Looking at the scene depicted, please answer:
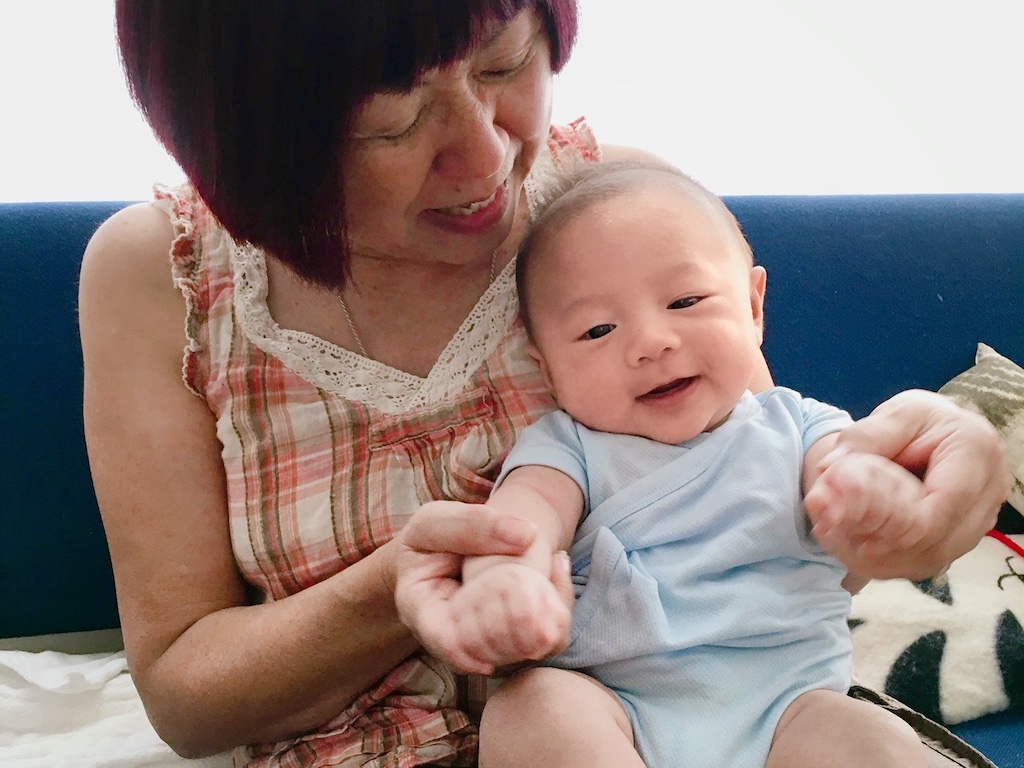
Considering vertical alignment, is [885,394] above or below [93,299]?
below

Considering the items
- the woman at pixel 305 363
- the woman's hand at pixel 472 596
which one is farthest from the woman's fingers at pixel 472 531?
the woman at pixel 305 363

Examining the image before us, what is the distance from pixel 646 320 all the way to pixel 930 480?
32 centimetres

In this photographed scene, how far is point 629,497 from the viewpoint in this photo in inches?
33.6

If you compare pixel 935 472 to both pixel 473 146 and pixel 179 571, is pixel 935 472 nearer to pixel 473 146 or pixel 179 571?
pixel 473 146

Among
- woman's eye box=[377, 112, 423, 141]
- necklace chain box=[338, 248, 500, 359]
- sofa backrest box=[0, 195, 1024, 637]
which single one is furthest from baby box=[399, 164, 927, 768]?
sofa backrest box=[0, 195, 1024, 637]

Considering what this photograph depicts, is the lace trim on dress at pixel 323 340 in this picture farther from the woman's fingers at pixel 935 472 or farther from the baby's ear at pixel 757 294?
the woman's fingers at pixel 935 472

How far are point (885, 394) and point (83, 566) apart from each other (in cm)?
172

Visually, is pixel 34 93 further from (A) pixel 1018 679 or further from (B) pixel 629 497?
(A) pixel 1018 679

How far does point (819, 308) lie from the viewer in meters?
1.74

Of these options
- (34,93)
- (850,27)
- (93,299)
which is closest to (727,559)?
(93,299)

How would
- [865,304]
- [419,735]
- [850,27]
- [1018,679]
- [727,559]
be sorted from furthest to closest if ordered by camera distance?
[850,27] < [865,304] < [1018,679] < [419,735] < [727,559]

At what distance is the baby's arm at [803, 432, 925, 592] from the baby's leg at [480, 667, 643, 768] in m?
0.25

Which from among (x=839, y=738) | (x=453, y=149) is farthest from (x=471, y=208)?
(x=839, y=738)

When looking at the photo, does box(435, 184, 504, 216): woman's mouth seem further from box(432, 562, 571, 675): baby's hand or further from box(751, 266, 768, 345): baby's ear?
box(432, 562, 571, 675): baby's hand
